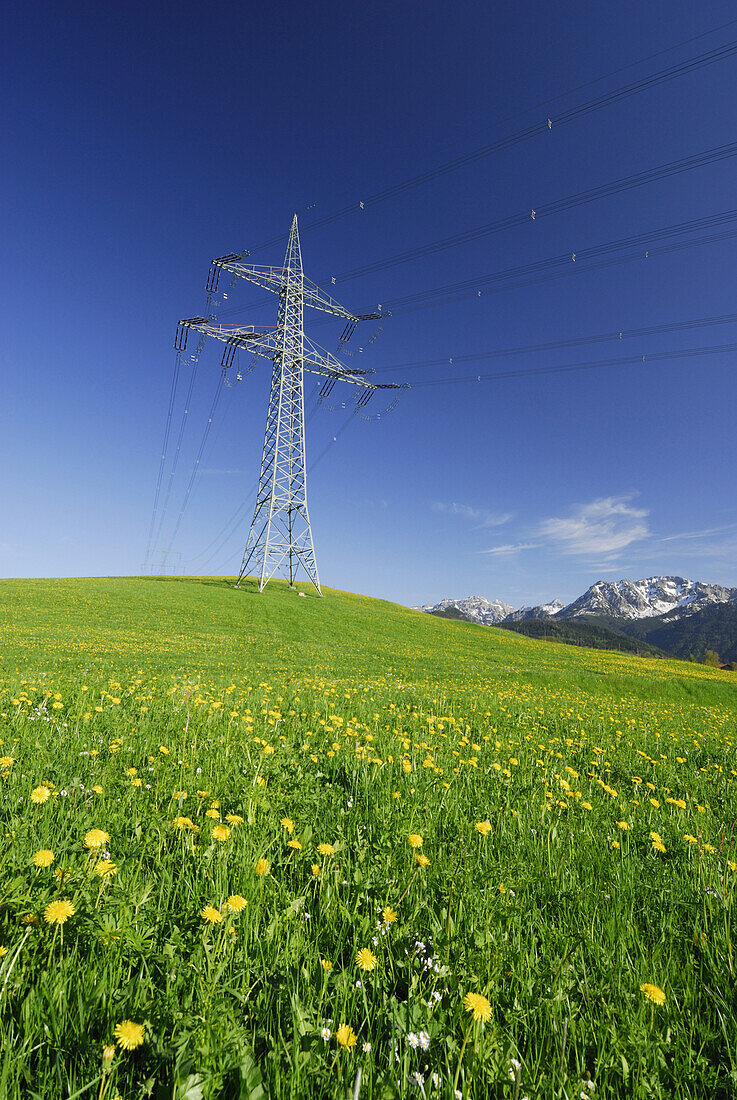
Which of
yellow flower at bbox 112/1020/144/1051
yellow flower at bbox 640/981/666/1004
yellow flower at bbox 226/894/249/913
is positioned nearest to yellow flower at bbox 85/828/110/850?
yellow flower at bbox 226/894/249/913

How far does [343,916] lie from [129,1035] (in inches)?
47.7

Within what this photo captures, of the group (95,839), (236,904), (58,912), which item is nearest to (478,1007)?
(236,904)

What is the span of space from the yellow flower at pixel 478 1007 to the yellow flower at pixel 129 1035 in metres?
1.20

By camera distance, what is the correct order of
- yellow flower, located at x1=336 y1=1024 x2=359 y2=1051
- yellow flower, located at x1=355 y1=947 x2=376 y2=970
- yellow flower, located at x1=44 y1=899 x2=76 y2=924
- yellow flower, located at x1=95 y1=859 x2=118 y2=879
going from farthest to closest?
yellow flower, located at x1=95 y1=859 x2=118 y2=879 < yellow flower, located at x1=355 y1=947 x2=376 y2=970 < yellow flower, located at x1=44 y1=899 x2=76 y2=924 < yellow flower, located at x1=336 y1=1024 x2=359 y2=1051

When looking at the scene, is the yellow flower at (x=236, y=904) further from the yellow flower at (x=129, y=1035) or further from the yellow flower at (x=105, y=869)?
the yellow flower at (x=105, y=869)

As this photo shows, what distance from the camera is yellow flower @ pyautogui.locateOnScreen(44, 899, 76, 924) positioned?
183 centimetres

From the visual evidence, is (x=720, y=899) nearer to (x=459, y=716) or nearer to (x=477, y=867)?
(x=477, y=867)

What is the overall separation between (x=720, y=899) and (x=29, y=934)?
3.92 metres

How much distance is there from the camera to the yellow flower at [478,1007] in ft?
5.60

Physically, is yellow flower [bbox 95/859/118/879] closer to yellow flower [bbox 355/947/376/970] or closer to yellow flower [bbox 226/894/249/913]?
yellow flower [bbox 226/894/249/913]

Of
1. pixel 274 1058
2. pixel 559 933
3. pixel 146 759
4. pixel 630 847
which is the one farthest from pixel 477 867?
pixel 146 759

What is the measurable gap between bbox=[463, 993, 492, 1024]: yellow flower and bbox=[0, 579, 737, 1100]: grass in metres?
0.02

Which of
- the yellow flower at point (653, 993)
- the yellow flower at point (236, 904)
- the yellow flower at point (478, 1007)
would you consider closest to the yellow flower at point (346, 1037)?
the yellow flower at point (478, 1007)

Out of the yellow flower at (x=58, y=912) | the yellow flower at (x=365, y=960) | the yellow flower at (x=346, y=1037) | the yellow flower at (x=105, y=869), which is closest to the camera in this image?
the yellow flower at (x=346, y=1037)
